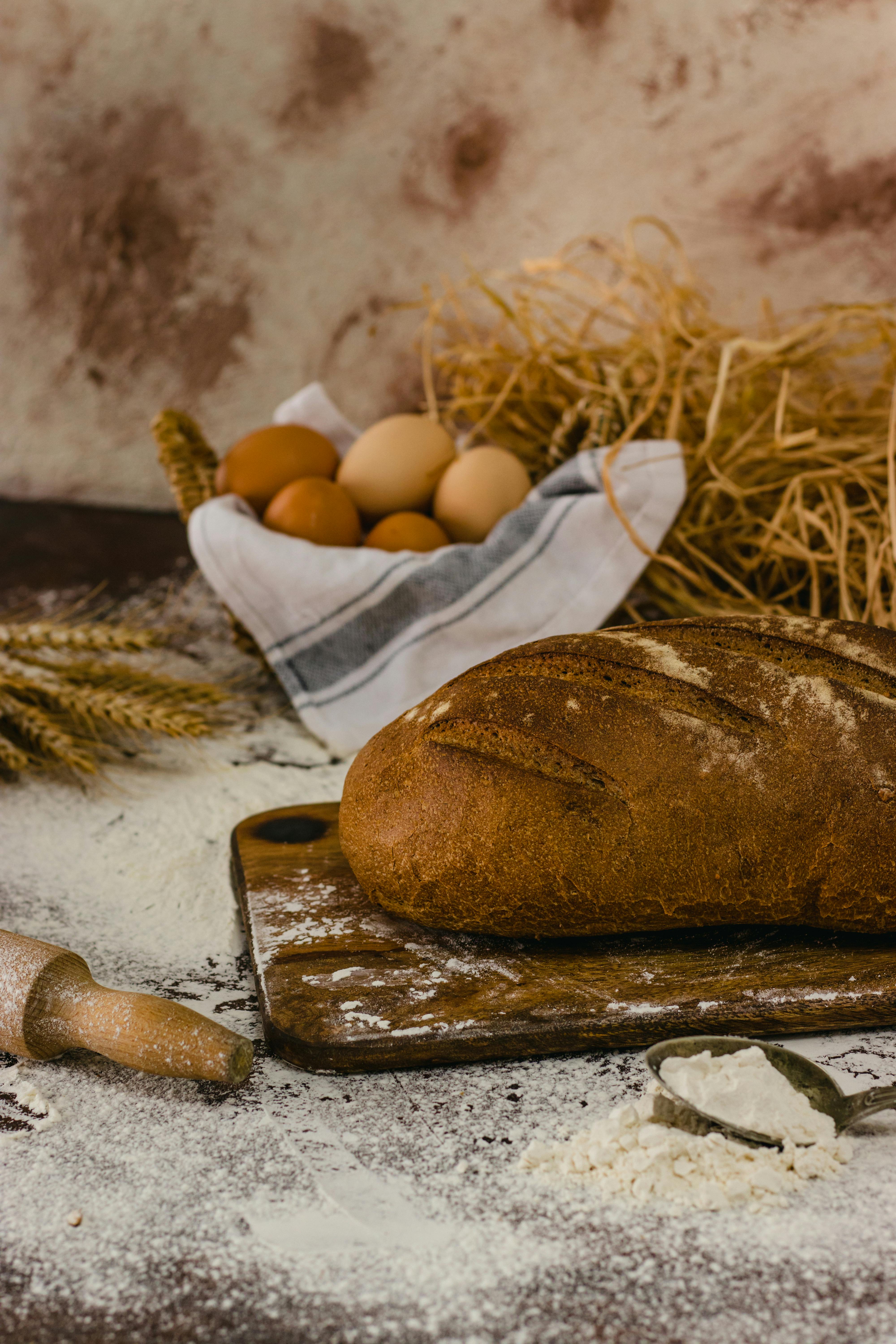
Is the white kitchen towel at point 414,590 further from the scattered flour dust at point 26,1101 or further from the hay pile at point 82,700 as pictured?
the scattered flour dust at point 26,1101

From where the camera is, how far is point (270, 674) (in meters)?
2.03

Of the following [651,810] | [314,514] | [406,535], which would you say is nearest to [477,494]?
[406,535]

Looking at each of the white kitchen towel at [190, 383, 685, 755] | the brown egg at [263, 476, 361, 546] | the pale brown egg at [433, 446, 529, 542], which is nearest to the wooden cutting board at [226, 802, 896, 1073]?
the white kitchen towel at [190, 383, 685, 755]

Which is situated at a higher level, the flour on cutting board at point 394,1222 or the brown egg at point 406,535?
the brown egg at point 406,535

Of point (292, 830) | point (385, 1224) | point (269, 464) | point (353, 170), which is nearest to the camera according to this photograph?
point (385, 1224)

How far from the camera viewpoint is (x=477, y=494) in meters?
1.85

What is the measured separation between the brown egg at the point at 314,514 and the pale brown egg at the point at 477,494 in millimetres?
169

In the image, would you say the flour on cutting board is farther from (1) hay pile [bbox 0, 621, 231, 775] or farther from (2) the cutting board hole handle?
(1) hay pile [bbox 0, 621, 231, 775]

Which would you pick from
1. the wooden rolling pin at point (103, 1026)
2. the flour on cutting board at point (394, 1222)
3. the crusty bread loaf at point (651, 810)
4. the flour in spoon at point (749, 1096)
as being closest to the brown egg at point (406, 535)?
the crusty bread loaf at point (651, 810)

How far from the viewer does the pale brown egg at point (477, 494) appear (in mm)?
1853

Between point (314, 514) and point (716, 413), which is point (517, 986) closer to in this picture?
point (314, 514)

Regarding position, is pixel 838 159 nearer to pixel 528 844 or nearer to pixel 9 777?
pixel 528 844

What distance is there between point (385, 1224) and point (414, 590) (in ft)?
3.59

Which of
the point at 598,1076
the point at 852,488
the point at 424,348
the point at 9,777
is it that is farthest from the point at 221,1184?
the point at 424,348
